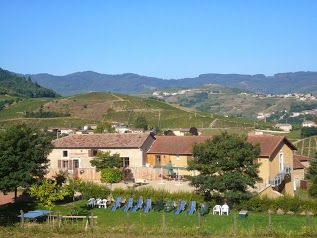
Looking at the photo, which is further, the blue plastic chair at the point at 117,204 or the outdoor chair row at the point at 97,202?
the outdoor chair row at the point at 97,202

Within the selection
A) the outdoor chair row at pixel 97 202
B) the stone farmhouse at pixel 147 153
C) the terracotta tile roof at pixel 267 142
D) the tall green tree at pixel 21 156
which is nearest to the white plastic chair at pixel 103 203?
the outdoor chair row at pixel 97 202

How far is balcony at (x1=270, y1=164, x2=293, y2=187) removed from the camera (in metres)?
32.9

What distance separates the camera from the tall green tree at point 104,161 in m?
37.5

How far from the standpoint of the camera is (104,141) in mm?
41156

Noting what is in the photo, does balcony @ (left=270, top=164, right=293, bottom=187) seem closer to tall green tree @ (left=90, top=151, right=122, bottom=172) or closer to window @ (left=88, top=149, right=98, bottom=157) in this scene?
tall green tree @ (left=90, top=151, right=122, bottom=172)

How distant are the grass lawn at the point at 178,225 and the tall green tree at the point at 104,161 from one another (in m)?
7.88

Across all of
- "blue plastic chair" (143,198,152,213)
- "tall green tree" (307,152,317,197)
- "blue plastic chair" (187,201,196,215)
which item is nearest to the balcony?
"tall green tree" (307,152,317,197)

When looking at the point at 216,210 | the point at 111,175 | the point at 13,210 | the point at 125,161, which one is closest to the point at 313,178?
the point at 216,210

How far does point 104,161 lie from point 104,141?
Result: 368cm

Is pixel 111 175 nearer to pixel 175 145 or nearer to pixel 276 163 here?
pixel 175 145

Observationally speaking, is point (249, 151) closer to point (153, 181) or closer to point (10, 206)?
point (153, 181)

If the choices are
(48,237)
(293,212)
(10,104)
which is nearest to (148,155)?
(293,212)

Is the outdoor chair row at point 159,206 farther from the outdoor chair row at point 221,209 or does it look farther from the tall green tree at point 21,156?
the tall green tree at point 21,156

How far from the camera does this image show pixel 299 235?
58.3ft
